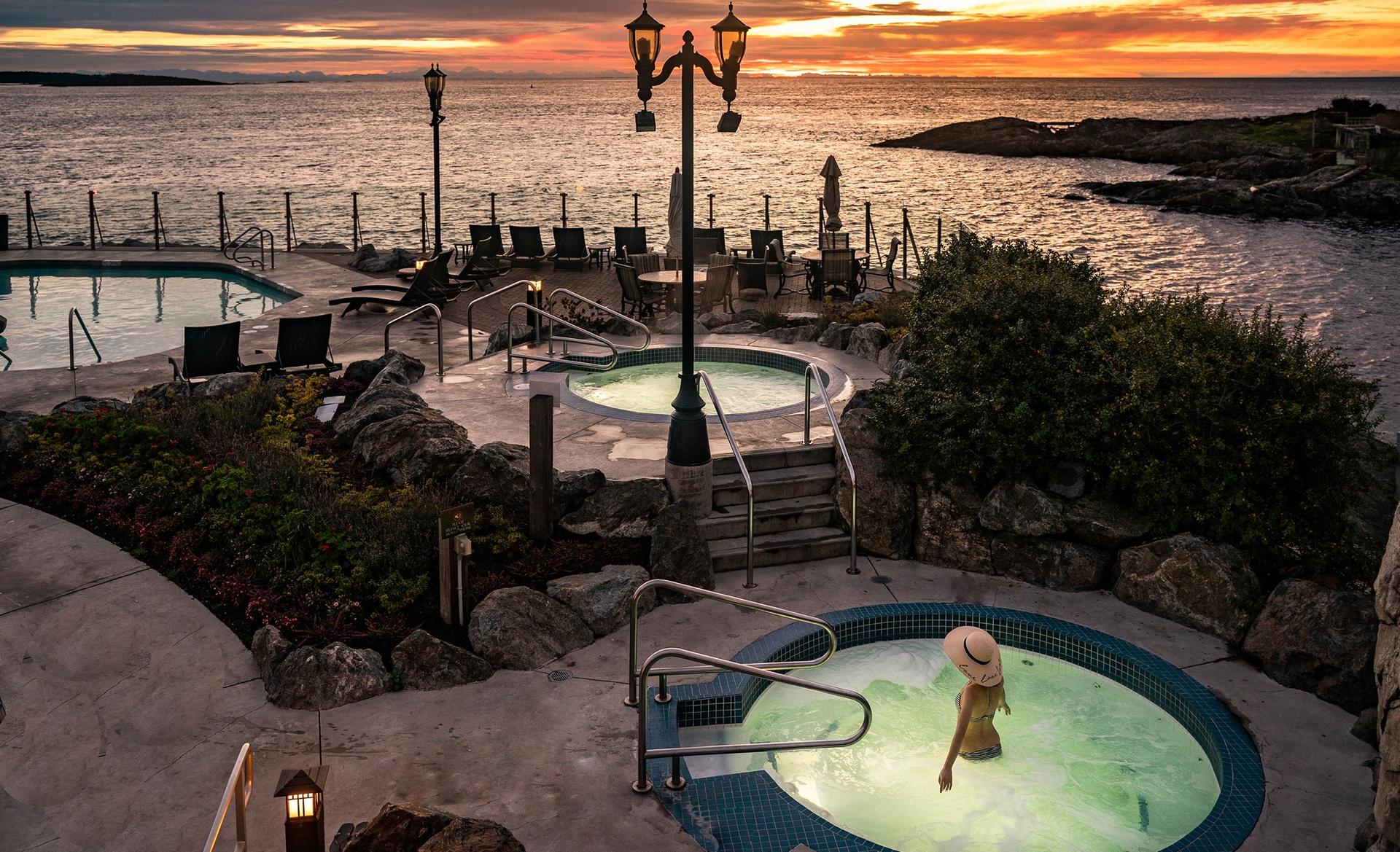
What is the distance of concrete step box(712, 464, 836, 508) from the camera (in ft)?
34.4

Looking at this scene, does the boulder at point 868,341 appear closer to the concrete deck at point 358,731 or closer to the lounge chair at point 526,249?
the concrete deck at point 358,731

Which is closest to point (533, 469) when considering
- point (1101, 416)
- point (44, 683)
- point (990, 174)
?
point (44, 683)

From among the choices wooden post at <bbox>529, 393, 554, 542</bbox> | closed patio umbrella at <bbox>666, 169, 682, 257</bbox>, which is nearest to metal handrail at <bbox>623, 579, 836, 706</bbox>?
wooden post at <bbox>529, 393, 554, 542</bbox>

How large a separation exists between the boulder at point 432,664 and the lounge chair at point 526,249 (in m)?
18.8

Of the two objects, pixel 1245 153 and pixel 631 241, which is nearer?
pixel 631 241

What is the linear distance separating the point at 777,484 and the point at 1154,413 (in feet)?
11.2

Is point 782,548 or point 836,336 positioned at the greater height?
point 836,336

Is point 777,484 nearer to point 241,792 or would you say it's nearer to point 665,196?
point 241,792

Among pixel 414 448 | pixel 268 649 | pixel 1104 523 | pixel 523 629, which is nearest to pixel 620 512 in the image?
pixel 523 629

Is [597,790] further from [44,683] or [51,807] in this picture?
[44,683]

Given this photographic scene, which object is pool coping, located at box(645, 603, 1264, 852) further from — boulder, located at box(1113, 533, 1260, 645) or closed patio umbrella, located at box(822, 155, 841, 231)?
closed patio umbrella, located at box(822, 155, 841, 231)

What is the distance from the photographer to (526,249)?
2609 centimetres

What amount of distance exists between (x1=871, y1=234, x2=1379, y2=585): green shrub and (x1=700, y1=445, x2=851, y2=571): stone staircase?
2.73ft

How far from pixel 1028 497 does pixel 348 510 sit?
19.3 feet
